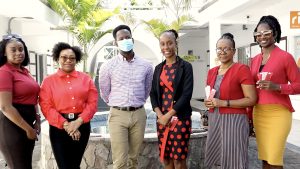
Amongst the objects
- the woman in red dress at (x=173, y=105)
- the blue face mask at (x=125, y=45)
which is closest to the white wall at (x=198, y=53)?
the blue face mask at (x=125, y=45)

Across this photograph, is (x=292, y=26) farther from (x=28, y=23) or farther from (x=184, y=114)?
(x=28, y=23)

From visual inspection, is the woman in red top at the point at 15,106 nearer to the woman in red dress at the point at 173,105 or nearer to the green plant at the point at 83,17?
the woman in red dress at the point at 173,105

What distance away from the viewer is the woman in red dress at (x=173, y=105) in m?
3.24

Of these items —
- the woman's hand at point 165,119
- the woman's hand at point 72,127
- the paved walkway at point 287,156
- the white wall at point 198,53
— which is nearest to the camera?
the woman's hand at point 72,127

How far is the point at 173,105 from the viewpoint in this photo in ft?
10.7

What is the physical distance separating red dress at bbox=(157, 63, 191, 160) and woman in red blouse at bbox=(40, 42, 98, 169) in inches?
27.6

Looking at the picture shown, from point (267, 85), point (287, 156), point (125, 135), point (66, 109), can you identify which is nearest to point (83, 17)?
point (287, 156)

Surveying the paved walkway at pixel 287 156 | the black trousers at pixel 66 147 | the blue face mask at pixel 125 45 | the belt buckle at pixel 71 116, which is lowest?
the paved walkway at pixel 287 156

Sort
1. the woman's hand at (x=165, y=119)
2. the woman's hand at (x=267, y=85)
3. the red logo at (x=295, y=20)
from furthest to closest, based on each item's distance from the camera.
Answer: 1. the red logo at (x=295, y=20)
2. the woman's hand at (x=165, y=119)
3. the woman's hand at (x=267, y=85)

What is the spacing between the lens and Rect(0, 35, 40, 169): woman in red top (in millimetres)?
2898

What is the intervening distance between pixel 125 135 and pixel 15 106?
113 centimetres

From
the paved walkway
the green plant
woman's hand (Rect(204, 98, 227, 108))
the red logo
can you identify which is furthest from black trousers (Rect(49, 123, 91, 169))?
the red logo

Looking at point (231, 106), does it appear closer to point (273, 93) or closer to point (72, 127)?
Result: point (273, 93)

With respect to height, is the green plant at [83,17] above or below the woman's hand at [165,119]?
above
